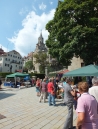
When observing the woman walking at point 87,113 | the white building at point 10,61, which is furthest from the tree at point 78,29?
the white building at point 10,61

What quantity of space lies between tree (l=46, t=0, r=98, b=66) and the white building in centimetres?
4933

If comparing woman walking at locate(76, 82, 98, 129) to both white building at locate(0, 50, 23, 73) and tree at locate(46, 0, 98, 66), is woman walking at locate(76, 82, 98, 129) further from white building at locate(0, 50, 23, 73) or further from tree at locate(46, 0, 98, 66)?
white building at locate(0, 50, 23, 73)

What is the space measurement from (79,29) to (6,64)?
58843 mm

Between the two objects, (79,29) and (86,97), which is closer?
(86,97)

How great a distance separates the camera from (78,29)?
68.3ft

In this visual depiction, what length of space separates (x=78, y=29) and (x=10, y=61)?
198 ft

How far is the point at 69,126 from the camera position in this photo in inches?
227

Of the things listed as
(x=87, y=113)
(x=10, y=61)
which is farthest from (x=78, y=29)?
(x=10, y=61)

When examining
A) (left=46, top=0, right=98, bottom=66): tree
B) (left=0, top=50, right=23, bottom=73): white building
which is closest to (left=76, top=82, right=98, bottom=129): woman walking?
(left=46, top=0, right=98, bottom=66): tree

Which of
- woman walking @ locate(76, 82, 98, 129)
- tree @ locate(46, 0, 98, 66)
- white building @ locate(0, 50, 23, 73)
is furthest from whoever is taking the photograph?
white building @ locate(0, 50, 23, 73)

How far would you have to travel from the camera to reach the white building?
7256 centimetres

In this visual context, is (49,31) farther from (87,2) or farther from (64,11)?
(87,2)

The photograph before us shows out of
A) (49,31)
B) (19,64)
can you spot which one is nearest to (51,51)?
(49,31)

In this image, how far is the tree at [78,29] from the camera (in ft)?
69.2
